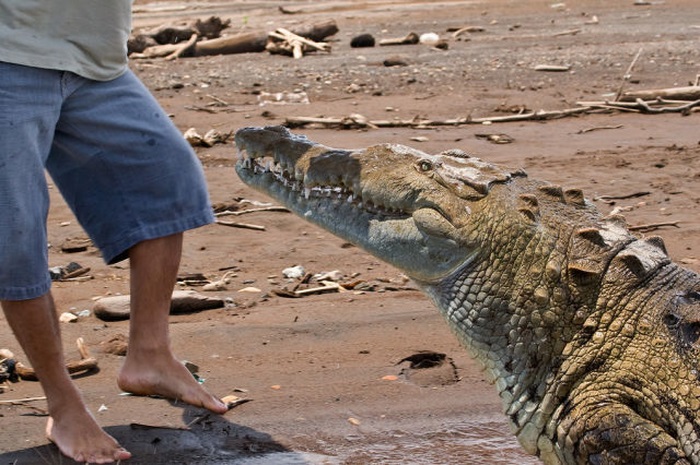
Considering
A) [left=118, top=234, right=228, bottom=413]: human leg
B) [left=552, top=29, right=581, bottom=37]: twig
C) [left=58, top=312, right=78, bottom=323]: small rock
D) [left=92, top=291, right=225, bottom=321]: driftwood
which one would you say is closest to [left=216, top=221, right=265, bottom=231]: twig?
[left=92, top=291, right=225, bottom=321]: driftwood

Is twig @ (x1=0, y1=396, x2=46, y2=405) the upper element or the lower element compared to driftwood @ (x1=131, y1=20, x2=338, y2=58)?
upper

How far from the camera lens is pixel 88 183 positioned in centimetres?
368

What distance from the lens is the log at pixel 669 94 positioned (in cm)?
870

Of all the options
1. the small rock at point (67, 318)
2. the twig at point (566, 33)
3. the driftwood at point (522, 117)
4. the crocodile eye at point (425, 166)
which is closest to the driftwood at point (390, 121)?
the driftwood at point (522, 117)

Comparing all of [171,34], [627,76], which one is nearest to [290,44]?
[171,34]

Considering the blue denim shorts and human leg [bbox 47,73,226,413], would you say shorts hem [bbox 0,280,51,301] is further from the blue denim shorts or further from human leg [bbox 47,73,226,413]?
human leg [bbox 47,73,226,413]

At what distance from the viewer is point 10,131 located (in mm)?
3236

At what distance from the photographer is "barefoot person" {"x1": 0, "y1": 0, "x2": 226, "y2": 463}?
129 inches

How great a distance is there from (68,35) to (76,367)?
1378 mm

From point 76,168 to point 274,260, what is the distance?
2082 mm

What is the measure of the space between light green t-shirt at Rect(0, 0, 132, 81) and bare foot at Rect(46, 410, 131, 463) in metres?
1.11

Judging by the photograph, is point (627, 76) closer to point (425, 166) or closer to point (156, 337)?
point (425, 166)

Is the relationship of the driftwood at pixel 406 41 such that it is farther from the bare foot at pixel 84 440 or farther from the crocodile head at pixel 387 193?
the bare foot at pixel 84 440

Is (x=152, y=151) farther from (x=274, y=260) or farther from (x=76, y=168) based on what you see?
(x=274, y=260)
